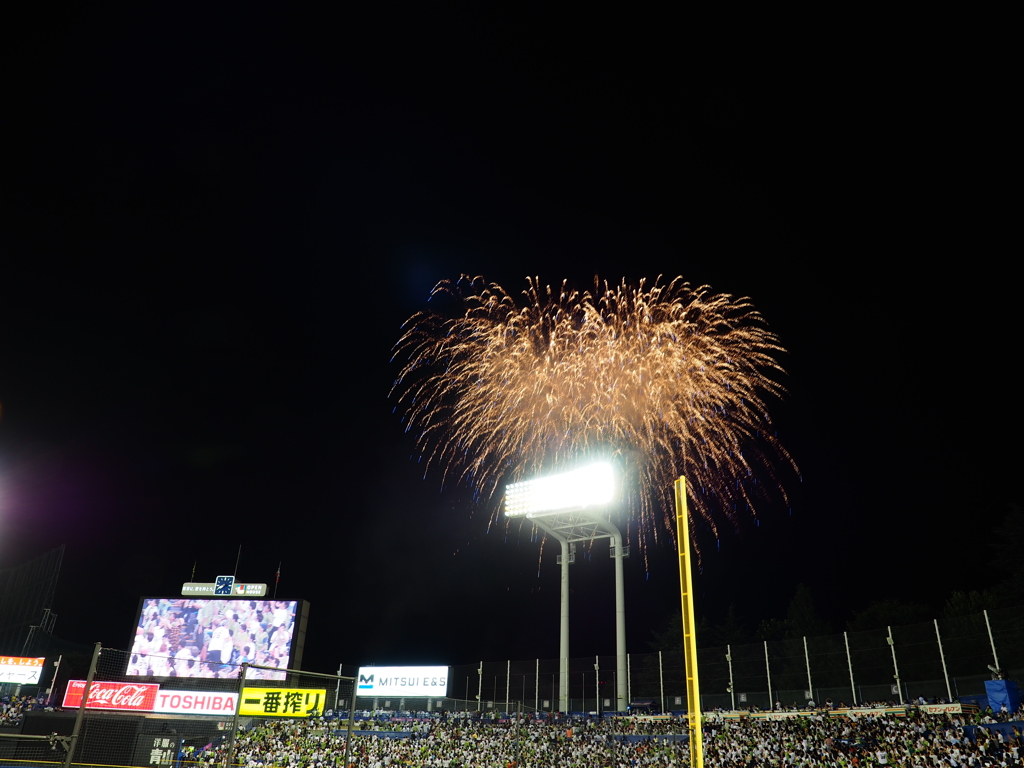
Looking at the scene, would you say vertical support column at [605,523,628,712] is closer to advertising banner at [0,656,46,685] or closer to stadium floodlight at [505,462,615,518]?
stadium floodlight at [505,462,615,518]

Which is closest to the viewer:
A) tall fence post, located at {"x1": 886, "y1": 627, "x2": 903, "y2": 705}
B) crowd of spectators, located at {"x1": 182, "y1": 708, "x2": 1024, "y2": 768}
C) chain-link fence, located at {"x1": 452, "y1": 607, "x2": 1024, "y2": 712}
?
crowd of spectators, located at {"x1": 182, "y1": 708, "x2": 1024, "y2": 768}

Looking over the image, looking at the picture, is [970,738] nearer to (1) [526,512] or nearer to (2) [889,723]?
(2) [889,723]

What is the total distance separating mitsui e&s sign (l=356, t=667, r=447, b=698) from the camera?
45.1 m

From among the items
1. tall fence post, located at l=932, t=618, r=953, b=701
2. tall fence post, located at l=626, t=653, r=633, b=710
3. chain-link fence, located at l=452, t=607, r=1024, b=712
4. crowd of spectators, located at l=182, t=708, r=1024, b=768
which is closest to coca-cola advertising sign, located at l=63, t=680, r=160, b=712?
crowd of spectators, located at l=182, t=708, r=1024, b=768

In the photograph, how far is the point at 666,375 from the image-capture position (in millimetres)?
28891

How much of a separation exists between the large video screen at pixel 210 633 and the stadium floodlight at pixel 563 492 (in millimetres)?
15699

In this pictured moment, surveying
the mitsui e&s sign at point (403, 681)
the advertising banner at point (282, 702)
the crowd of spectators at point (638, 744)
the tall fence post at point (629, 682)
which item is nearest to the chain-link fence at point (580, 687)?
the advertising banner at point (282, 702)

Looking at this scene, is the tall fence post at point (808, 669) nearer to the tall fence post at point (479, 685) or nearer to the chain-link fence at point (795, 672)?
the chain-link fence at point (795, 672)

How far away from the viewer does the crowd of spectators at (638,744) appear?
24.2 meters

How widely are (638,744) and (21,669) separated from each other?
45.4m

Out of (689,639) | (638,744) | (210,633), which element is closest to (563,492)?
(638,744)

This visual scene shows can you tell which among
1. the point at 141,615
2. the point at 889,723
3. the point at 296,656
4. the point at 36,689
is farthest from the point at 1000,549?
the point at 36,689

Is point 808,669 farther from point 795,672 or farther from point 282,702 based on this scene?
point 282,702

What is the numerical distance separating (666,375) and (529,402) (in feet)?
20.3
